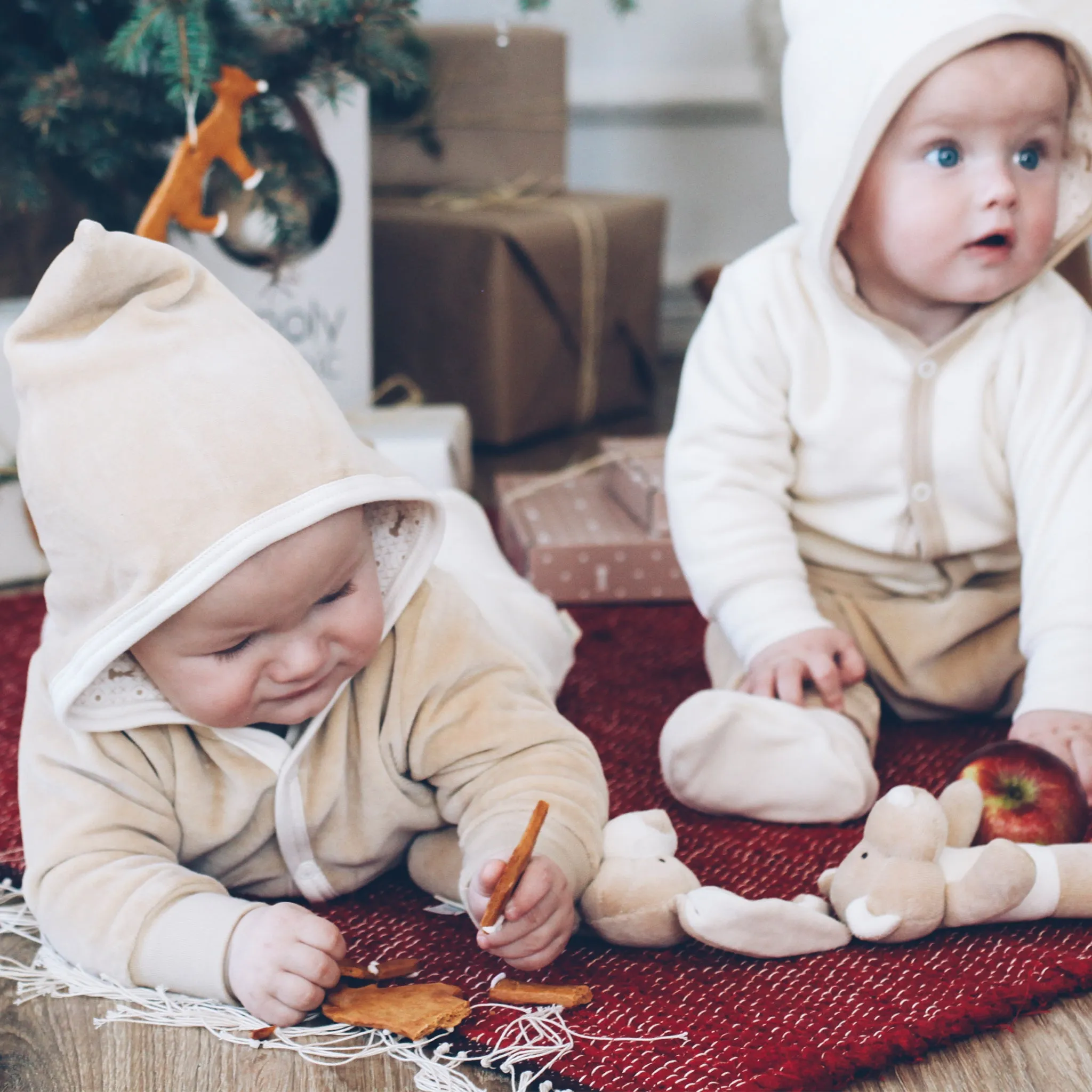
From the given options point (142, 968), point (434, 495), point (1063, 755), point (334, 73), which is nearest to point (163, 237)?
point (334, 73)

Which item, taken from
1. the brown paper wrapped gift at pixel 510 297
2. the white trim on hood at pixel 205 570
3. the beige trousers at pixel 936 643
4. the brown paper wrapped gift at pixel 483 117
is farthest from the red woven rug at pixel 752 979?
the brown paper wrapped gift at pixel 483 117

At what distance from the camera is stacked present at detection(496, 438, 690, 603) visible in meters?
1.33

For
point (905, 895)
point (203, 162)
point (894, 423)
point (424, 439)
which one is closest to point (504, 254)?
point (424, 439)

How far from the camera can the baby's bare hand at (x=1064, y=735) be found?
2.83ft

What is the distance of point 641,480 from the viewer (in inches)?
53.7

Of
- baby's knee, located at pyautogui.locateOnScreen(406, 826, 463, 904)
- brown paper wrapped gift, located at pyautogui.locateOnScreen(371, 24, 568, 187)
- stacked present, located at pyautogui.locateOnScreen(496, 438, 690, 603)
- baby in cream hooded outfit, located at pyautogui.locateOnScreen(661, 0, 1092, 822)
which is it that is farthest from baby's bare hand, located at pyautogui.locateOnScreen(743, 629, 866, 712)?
brown paper wrapped gift, located at pyautogui.locateOnScreen(371, 24, 568, 187)

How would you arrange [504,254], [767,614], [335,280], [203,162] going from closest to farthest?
[767,614]
[203,162]
[335,280]
[504,254]

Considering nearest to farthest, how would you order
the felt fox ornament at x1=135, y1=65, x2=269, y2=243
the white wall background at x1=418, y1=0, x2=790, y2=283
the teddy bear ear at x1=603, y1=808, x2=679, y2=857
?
1. the teddy bear ear at x1=603, y1=808, x2=679, y2=857
2. the felt fox ornament at x1=135, y1=65, x2=269, y2=243
3. the white wall background at x1=418, y1=0, x2=790, y2=283

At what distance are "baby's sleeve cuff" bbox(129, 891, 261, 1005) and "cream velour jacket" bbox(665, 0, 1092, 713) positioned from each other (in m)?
0.46

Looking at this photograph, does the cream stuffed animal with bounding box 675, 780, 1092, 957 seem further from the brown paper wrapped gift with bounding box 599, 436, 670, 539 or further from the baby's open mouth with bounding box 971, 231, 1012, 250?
the brown paper wrapped gift with bounding box 599, 436, 670, 539

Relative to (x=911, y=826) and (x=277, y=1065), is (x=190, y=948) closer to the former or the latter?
(x=277, y=1065)

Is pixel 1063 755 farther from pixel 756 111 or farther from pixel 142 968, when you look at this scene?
pixel 756 111

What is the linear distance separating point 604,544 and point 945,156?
0.52m

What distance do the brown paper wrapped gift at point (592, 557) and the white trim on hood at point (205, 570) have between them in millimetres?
605
